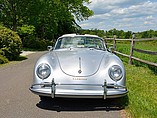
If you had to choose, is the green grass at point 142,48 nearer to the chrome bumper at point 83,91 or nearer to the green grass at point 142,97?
the green grass at point 142,97

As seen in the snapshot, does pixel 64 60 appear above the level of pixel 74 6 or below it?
below

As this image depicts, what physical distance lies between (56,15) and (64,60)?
119 feet

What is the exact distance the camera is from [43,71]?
5.34m

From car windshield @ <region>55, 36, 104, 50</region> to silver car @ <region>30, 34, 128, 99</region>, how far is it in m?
1.32

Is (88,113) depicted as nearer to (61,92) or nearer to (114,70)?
(61,92)

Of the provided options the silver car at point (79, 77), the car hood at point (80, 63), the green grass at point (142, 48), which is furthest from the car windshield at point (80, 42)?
the green grass at point (142, 48)

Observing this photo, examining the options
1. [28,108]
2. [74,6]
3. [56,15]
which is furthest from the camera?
[74,6]

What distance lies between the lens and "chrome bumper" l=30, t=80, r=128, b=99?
495 centimetres

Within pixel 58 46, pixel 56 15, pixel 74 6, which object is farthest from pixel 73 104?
pixel 74 6

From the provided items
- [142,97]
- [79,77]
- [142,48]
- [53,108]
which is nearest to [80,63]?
[79,77]

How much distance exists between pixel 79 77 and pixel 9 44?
1274cm

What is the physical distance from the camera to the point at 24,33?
37.9m

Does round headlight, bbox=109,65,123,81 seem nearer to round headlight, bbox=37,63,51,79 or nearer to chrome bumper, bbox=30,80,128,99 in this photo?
chrome bumper, bbox=30,80,128,99

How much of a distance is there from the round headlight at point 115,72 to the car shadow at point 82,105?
64cm
